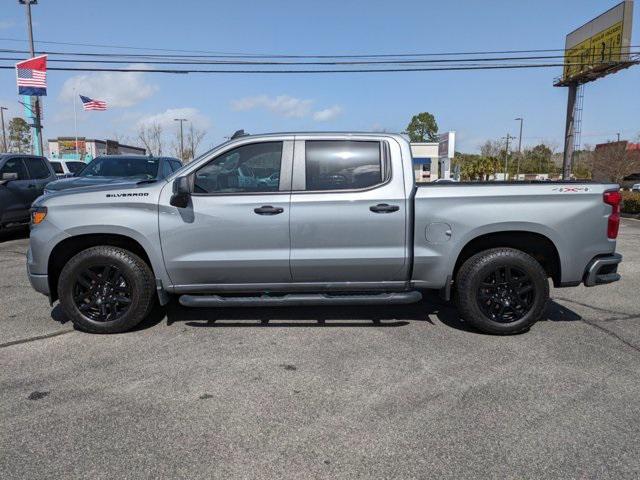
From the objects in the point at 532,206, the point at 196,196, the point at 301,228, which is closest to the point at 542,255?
the point at 532,206

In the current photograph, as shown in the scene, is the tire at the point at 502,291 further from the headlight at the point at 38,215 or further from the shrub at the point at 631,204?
the shrub at the point at 631,204

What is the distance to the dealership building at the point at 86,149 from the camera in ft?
147

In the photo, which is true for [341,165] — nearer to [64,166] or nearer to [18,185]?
[18,185]

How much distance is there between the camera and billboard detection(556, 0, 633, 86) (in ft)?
112

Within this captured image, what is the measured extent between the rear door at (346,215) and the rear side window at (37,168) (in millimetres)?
9401

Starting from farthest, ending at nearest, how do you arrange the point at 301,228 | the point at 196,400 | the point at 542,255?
the point at 542,255 < the point at 301,228 < the point at 196,400

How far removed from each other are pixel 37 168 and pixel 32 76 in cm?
1093

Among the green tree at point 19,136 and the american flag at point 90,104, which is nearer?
the american flag at point 90,104

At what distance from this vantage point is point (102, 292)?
4.83 m

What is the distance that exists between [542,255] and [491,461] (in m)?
2.82

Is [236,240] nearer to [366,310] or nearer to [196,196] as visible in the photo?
[196,196]

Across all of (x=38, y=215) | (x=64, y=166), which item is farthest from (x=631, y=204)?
(x=64, y=166)

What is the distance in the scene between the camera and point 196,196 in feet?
15.3

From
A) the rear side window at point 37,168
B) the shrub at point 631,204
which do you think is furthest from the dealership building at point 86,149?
the shrub at point 631,204
